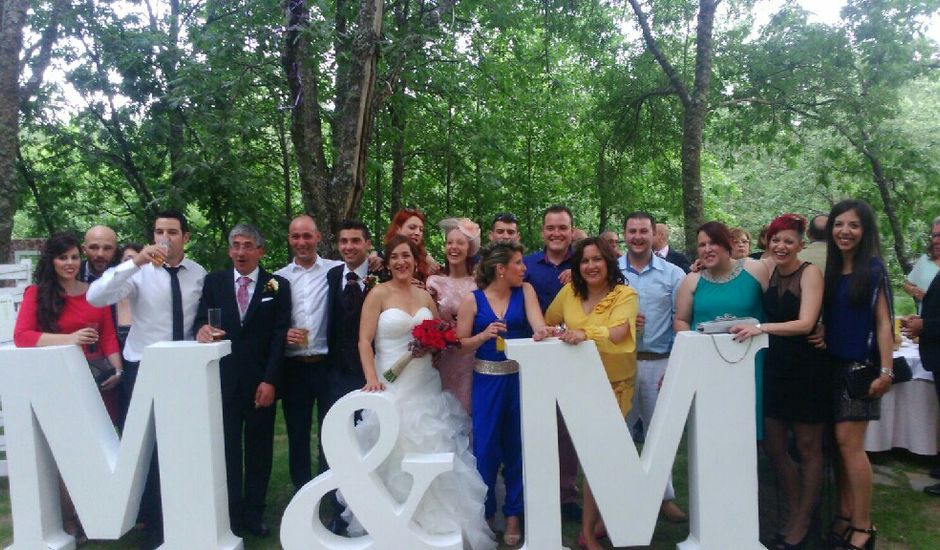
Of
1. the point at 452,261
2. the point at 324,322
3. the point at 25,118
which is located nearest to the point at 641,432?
the point at 452,261

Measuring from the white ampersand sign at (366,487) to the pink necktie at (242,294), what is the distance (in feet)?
3.39

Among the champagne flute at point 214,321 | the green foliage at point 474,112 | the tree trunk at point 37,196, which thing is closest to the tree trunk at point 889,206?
the green foliage at point 474,112

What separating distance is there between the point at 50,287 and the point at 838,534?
4827 millimetres

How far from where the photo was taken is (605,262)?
3.62m

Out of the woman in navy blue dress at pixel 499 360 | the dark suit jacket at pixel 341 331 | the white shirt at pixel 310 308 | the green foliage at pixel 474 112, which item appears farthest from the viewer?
the green foliage at pixel 474 112

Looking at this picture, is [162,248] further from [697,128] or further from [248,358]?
→ [697,128]

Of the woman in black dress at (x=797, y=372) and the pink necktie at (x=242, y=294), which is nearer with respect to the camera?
the woman in black dress at (x=797, y=372)

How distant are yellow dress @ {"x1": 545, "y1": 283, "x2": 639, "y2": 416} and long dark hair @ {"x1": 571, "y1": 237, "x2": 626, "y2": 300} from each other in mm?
53

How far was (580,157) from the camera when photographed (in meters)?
13.7

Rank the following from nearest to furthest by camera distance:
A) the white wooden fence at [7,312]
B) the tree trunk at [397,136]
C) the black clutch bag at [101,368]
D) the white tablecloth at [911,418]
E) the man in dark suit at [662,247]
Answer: the black clutch bag at [101,368]
the white tablecloth at [911,418]
the white wooden fence at [7,312]
the man in dark suit at [662,247]
the tree trunk at [397,136]

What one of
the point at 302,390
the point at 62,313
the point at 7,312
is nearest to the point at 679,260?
the point at 302,390

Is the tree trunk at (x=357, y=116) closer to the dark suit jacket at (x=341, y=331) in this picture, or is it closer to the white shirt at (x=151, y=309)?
the dark suit jacket at (x=341, y=331)

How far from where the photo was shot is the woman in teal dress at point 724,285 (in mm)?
3652

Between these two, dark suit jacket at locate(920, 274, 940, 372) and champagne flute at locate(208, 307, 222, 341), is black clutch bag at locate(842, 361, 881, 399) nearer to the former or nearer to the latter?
dark suit jacket at locate(920, 274, 940, 372)
